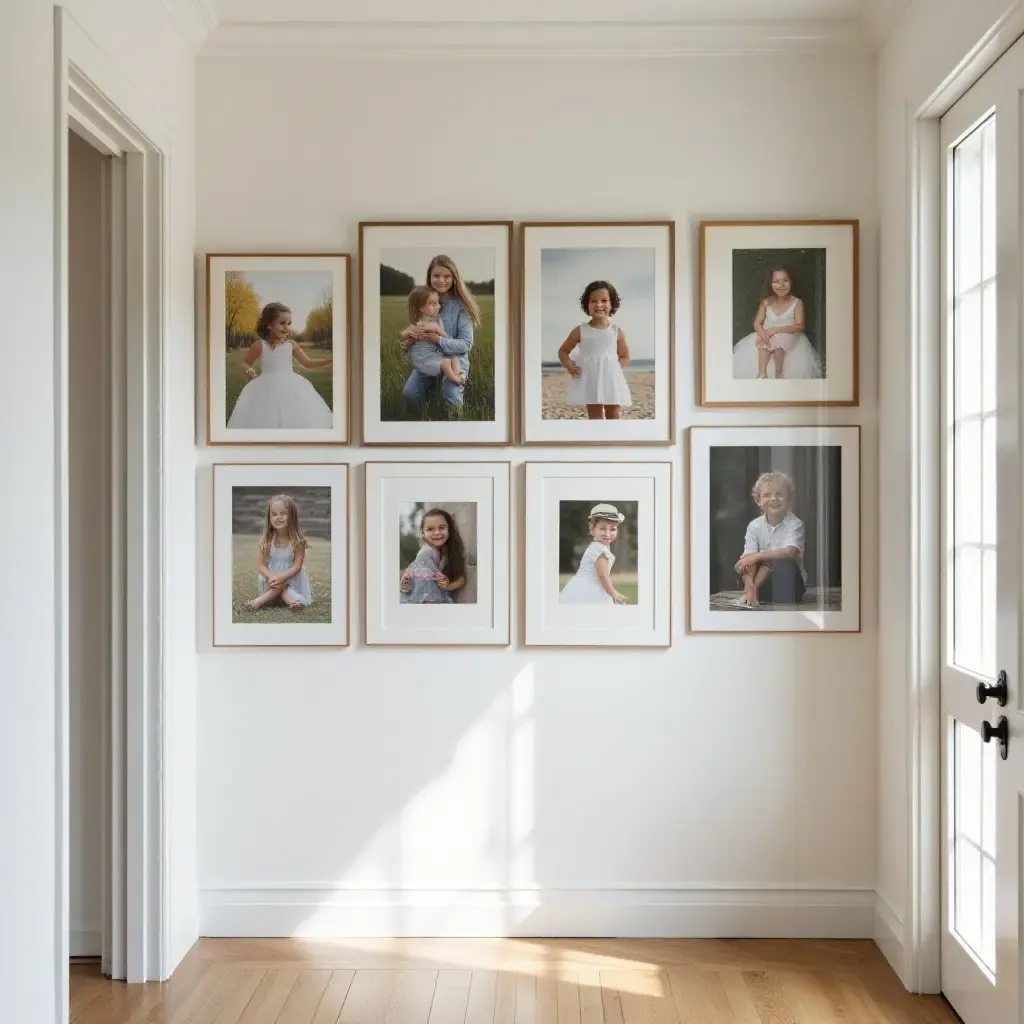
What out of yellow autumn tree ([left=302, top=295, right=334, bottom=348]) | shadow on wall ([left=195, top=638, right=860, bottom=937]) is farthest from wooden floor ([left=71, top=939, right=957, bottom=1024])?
yellow autumn tree ([left=302, top=295, right=334, bottom=348])

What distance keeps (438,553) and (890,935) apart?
174 cm

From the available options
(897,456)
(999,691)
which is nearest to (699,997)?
(999,691)

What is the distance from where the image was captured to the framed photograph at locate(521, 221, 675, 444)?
312 cm

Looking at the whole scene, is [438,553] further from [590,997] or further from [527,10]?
[527,10]

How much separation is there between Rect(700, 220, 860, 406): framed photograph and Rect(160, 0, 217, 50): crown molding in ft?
5.24

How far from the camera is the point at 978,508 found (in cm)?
256

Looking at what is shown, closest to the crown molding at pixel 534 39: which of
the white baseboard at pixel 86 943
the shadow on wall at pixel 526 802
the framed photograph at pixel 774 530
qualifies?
the framed photograph at pixel 774 530

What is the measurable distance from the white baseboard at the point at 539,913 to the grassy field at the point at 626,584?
91 centimetres

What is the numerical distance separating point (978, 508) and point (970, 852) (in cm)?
89

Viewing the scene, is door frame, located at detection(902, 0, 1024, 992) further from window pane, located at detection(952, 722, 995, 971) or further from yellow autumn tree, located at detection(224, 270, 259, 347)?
yellow autumn tree, located at detection(224, 270, 259, 347)

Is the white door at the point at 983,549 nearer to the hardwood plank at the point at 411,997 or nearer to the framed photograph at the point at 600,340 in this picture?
the framed photograph at the point at 600,340

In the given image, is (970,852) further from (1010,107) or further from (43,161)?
(43,161)

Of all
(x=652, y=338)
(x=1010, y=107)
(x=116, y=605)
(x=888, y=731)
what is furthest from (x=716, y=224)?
(x=116, y=605)

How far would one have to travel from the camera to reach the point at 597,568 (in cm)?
315
